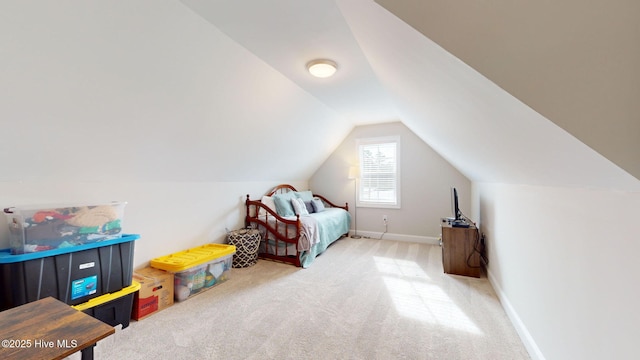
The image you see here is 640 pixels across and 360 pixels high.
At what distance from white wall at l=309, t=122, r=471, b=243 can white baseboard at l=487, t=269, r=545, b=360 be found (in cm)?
197

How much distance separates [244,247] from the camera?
11.1 feet

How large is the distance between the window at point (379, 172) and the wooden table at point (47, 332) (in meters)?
4.61

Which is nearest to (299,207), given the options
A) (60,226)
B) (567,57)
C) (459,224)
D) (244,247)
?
(244,247)

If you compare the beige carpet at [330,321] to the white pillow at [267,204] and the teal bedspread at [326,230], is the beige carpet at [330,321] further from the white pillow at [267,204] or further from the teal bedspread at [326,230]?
the white pillow at [267,204]

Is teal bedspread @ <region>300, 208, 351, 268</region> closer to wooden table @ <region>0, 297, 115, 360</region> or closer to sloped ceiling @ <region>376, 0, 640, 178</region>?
wooden table @ <region>0, 297, 115, 360</region>

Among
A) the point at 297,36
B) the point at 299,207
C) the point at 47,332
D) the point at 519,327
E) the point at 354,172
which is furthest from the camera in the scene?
the point at 354,172

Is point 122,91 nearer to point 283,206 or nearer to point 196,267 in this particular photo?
point 196,267

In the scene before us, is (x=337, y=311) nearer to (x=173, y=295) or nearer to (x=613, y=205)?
(x=173, y=295)

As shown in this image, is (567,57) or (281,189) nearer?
(567,57)

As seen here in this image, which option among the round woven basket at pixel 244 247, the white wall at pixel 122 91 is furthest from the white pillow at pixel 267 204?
the white wall at pixel 122 91

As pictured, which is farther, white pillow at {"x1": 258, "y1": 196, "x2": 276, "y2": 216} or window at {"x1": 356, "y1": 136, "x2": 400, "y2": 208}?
window at {"x1": 356, "y1": 136, "x2": 400, "y2": 208}

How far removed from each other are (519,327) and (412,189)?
3.01 m

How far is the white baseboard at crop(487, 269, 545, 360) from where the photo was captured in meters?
1.62

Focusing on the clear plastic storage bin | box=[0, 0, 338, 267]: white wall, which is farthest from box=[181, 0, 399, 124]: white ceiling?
the clear plastic storage bin
